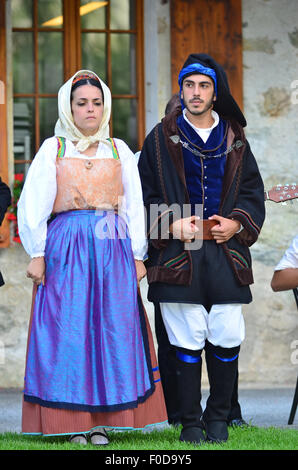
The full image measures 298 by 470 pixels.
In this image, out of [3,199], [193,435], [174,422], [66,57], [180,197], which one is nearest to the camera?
[193,435]

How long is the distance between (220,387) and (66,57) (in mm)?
3374

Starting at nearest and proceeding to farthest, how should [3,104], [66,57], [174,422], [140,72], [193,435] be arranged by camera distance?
[193,435] < [174,422] < [3,104] < [66,57] < [140,72]

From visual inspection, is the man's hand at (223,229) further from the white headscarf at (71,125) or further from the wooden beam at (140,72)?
the wooden beam at (140,72)

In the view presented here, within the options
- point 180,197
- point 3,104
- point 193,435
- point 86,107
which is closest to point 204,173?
point 180,197

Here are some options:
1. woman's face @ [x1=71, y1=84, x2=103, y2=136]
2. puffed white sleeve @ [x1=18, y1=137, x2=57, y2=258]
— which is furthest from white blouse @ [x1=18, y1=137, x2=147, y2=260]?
woman's face @ [x1=71, y1=84, x2=103, y2=136]

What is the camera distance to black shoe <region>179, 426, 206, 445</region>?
15.2 ft

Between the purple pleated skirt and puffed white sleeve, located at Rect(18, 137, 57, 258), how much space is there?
0.08 m

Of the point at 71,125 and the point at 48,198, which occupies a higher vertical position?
the point at 71,125

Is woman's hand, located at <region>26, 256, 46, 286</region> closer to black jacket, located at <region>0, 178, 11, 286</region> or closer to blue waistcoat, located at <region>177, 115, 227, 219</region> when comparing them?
black jacket, located at <region>0, 178, 11, 286</region>

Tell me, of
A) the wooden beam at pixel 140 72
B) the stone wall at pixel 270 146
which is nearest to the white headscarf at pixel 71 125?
the stone wall at pixel 270 146

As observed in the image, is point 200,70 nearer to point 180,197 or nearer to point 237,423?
point 180,197

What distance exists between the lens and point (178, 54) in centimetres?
A: 698

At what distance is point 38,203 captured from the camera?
472 centimetres

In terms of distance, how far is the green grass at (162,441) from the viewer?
456 cm
